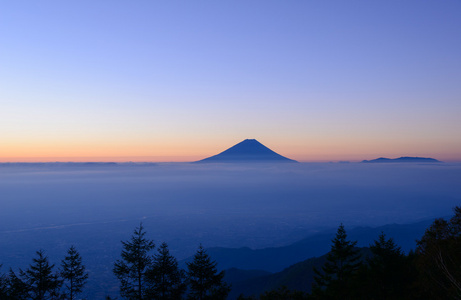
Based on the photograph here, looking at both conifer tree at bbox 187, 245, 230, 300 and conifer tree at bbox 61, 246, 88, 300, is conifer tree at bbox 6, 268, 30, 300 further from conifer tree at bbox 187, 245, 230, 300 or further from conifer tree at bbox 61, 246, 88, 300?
conifer tree at bbox 187, 245, 230, 300

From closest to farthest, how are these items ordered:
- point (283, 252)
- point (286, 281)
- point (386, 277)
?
point (386, 277), point (286, 281), point (283, 252)

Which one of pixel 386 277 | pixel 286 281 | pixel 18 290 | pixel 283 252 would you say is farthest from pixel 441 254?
pixel 283 252

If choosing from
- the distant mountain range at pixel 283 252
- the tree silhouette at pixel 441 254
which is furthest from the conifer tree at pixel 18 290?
the distant mountain range at pixel 283 252

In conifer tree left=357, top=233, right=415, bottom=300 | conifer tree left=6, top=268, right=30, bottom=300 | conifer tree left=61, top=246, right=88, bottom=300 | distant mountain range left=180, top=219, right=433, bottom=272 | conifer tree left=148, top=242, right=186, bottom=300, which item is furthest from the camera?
distant mountain range left=180, top=219, right=433, bottom=272

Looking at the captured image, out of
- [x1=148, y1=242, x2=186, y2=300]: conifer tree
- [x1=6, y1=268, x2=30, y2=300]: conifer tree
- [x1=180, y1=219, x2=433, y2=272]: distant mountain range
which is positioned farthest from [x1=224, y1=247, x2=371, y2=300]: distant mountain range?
[x1=6, y1=268, x2=30, y2=300]: conifer tree

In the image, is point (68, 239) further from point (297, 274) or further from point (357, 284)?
point (357, 284)

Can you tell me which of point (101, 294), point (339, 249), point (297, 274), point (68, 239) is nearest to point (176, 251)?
point (101, 294)

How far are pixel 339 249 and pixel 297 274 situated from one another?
74709 mm

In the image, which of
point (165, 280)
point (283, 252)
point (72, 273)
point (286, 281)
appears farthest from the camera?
point (283, 252)

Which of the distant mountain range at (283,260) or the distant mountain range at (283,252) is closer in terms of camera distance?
the distant mountain range at (283,260)

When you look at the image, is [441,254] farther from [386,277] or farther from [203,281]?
[203,281]

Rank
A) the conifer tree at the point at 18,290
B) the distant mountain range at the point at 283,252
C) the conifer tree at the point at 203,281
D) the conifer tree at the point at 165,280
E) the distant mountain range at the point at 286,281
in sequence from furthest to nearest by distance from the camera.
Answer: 1. the distant mountain range at the point at 283,252
2. the distant mountain range at the point at 286,281
3. the conifer tree at the point at 165,280
4. the conifer tree at the point at 203,281
5. the conifer tree at the point at 18,290

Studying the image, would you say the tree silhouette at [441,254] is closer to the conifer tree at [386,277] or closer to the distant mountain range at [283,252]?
the conifer tree at [386,277]

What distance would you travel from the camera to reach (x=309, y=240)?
18025cm
